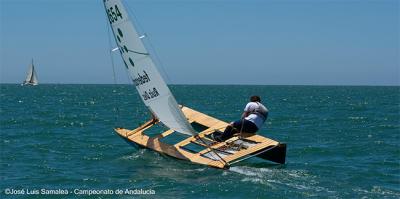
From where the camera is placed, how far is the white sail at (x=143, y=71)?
55.1 feet

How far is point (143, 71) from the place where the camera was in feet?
56.2

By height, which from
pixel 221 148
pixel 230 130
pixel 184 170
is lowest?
pixel 184 170

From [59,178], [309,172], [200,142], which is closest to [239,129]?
[200,142]

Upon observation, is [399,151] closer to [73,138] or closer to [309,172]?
[309,172]

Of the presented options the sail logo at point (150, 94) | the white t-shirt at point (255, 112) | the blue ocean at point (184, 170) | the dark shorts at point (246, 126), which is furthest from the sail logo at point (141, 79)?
the white t-shirt at point (255, 112)

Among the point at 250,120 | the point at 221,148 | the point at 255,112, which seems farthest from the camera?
the point at 250,120

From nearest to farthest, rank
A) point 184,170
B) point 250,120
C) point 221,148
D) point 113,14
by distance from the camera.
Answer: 1. point 184,170
2. point 113,14
3. point 221,148
4. point 250,120

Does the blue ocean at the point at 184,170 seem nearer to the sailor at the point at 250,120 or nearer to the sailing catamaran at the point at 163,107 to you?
the sailing catamaran at the point at 163,107

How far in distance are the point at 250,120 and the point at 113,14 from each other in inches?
188

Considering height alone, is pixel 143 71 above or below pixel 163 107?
above

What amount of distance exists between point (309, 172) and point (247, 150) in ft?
5.39

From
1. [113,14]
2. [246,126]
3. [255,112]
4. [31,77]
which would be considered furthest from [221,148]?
[31,77]

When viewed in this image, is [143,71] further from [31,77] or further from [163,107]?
[31,77]

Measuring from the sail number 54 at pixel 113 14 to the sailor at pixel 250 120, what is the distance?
4313mm
